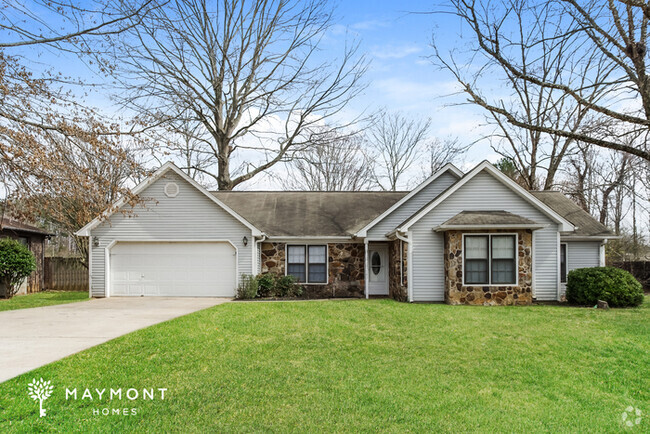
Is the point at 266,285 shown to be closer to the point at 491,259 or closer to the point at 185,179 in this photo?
the point at 185,179

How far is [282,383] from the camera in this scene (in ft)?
20.5

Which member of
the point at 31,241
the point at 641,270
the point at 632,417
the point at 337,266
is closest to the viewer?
the point at 632,417

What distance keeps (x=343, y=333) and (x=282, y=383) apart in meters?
3.34

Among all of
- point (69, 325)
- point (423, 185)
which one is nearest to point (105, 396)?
point (69, 325)

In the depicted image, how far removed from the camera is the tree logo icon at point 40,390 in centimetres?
553

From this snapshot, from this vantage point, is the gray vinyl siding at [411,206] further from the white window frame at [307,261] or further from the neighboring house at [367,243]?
the white window frame at [307,261]

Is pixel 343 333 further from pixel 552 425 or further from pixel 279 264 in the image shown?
pixel 279 264

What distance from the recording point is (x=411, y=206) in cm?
1755

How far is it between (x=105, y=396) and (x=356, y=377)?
3.27m

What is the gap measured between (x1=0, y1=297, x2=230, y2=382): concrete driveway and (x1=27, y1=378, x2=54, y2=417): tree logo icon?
1.49 ft

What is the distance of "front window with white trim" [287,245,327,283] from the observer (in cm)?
1800

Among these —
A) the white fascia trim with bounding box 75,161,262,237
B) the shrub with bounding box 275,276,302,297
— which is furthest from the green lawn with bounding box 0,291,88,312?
the shrub with bounding box 275,276,302,297

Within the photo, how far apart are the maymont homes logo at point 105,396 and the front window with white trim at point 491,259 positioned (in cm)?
1092

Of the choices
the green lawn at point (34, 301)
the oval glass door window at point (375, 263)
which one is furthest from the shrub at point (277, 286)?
the green lawn at point (34, 301)
